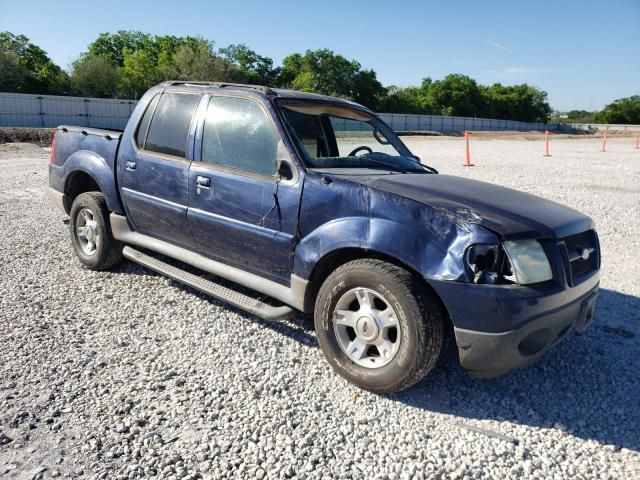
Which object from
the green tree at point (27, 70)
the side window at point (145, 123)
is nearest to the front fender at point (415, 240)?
the side window at point (145, 123)

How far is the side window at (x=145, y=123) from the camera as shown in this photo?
4625 mm

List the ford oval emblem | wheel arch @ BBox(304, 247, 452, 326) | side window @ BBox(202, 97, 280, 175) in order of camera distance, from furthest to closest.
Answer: side window @ BBox(202, 97, 280, 175), the ford oval emblem, wheel arch @ BBox(304, 247, 452, 326)

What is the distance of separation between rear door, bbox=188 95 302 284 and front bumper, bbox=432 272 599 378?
1213mm

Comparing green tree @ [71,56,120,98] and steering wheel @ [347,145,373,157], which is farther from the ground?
green tree @ [71,56,120,98]

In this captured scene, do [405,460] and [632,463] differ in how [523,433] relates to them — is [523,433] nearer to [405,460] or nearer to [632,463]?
→ [632,463]

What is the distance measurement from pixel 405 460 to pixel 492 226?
4.35ft

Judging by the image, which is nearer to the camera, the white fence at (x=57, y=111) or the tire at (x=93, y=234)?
the tire at (x=93, y=234)

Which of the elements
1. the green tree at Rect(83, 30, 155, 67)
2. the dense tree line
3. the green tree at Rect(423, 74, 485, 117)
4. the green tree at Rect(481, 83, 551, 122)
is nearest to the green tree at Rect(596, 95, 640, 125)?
the dense tree line

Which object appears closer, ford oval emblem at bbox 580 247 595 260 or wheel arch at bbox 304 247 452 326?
wheel arch at bbox 304 247 452 326

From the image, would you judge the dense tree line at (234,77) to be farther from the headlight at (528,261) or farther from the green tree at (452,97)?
the headlight at (528,261)

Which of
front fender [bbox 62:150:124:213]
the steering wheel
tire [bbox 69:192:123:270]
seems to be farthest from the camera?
tire [bbox 69:192:123:270]

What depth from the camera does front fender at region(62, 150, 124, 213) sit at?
483 centimetres

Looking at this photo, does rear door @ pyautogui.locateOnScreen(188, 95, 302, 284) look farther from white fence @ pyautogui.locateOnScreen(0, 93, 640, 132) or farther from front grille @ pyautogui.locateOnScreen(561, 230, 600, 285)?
white fence @ pyautogui.locateOnScreen(0, 93, 640, 132)

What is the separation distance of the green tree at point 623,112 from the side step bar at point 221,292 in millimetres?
122438
